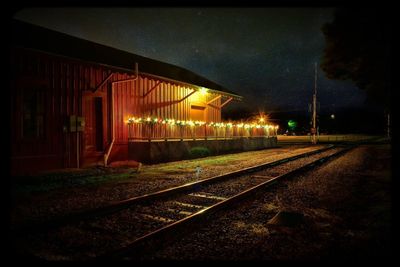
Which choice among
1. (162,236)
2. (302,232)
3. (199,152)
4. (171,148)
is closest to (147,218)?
(162,236)

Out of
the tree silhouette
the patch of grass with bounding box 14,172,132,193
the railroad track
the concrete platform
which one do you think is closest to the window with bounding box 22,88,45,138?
the patch of grass with bounding box 14,172,132,193

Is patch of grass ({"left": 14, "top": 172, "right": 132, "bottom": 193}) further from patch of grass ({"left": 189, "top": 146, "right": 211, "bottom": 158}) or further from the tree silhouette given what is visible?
the tree silhouette

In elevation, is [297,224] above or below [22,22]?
below

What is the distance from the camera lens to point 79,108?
1239 centimetres

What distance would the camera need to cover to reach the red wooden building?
10.5 m

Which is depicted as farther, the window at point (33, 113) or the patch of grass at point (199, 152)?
the patch of grass at point (199, 152)

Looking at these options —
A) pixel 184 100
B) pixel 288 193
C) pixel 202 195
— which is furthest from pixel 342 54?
pixel 184 100

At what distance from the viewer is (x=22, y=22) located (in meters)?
14.7

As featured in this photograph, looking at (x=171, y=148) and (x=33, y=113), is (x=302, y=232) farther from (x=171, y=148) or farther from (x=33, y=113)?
(x=171, y=148)

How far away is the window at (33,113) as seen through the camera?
10641 millimetres

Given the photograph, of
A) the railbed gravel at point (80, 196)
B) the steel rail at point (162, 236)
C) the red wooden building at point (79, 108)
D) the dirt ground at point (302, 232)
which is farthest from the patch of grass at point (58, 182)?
the dirt ground at point (302, 232)

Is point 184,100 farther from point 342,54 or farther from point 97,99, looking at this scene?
point 342,54

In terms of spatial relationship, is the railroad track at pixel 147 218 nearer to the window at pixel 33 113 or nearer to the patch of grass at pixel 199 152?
the window at pixel 33 113

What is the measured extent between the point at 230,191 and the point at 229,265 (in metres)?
4.68
